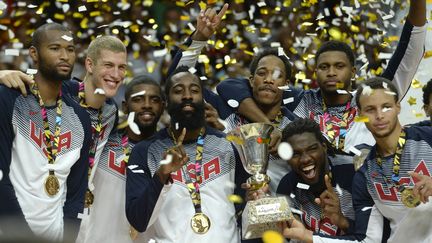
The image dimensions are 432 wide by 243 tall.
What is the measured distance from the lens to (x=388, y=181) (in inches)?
163

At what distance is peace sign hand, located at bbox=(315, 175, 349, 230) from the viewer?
169 inches

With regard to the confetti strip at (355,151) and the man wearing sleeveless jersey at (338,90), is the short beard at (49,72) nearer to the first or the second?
the man wearing sleeveless jersey at (338,90)

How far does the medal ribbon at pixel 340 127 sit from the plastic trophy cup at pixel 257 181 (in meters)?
0.69

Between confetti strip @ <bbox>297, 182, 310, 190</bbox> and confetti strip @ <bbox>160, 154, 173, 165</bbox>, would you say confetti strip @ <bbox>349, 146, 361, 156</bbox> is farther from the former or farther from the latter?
confetti strip @ <bbox>160, 154, 173, 165</bbox>

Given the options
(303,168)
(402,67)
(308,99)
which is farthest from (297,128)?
(402,67)

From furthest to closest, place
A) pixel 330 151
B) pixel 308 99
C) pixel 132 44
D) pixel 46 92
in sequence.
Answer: pixel 132 44, pixel 308 99, pixel 330 151, pixel 46 92

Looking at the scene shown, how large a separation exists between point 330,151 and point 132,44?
3.01m

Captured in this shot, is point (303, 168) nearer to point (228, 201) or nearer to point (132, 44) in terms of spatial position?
point (228, 201)

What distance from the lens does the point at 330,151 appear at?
184 inches

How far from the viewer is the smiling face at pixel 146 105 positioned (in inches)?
191

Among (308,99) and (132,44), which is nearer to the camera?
(308,99)

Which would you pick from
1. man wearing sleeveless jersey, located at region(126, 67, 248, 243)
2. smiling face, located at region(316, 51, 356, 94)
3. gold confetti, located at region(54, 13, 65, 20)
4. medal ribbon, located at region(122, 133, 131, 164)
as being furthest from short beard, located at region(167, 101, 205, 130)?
gold confetti, located at region(54, 13, 65, 20)

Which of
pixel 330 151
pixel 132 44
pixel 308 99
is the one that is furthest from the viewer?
pixel 132 44

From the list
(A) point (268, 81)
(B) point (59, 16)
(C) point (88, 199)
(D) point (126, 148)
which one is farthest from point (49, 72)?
(B) point (59, 16)
